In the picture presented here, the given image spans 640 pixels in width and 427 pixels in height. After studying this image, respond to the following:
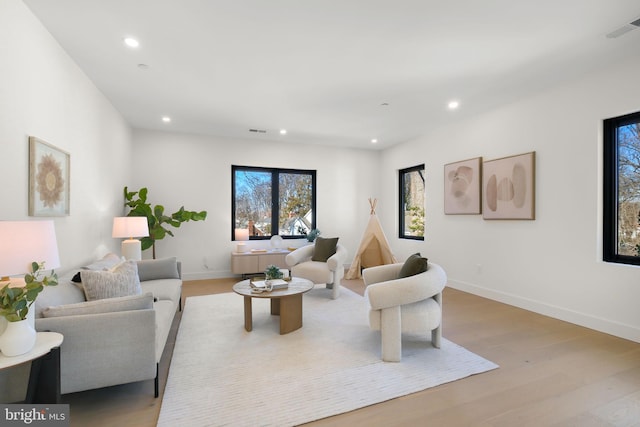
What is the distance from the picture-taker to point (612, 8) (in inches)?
88.4

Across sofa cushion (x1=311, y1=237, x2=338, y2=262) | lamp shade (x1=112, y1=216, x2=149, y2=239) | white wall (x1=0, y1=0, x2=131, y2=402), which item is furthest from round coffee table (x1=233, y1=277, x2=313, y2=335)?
white wall (x1=0, y1=0, x2=131, y2=402)

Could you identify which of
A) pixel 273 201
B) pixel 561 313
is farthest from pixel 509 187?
pixel 273 201

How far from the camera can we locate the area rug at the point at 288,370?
195 cm

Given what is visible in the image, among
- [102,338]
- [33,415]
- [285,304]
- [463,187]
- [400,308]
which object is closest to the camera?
[33,415]

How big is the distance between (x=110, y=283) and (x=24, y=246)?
103 centimetres

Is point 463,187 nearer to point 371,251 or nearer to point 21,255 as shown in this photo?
point 371,251

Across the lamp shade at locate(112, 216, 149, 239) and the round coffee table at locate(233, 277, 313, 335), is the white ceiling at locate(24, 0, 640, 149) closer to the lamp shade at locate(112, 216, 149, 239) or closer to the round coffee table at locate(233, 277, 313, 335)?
the lamp shade at locate(112, 216, 149, 239)

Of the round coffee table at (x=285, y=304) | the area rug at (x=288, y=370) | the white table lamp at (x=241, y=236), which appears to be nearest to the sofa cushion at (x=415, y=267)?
the area rug at (x=288, y=370)

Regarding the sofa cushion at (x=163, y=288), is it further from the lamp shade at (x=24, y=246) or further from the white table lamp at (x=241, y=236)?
the white table lamp at (x=241, y=236)

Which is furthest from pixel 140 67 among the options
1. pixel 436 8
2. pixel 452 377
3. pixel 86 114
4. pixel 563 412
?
pixel 563 412

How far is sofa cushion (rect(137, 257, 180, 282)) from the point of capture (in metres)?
3.71

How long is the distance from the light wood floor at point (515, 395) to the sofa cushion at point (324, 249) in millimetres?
2231

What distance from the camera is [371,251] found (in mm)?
5984

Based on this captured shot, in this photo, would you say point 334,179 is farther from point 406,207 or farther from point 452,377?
point 452,377
